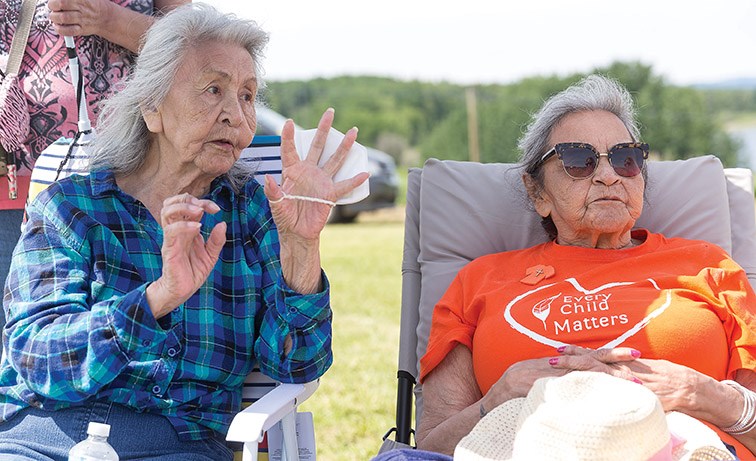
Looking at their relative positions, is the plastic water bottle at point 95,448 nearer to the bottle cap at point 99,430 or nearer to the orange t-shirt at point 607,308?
the bottle cap at point 99,430

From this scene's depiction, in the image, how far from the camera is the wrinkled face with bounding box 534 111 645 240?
9.66ft

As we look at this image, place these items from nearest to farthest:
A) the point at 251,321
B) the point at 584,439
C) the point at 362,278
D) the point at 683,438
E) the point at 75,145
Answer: the point at 584,439, the point at 683,438, the point at 251,321, the point at 75,145, the point at 362,278

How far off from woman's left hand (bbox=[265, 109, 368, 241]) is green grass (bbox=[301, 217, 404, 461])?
2042mm

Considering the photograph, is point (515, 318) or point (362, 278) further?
point (362, 278)

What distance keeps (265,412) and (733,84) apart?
758 inches

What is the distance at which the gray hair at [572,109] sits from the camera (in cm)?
311

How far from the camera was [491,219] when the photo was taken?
343 centimetres

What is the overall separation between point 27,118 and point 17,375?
3.19 ft

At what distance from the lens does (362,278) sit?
29.3 feet

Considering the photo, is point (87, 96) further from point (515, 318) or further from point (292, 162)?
point (515, 318)

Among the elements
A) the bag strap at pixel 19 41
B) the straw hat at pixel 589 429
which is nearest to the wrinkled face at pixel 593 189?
the straw hat at pixel 589 429

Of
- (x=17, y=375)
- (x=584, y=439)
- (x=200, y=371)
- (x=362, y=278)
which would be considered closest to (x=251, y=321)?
(x=200, y=371)

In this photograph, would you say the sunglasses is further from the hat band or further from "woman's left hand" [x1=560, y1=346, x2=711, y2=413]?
the hat band

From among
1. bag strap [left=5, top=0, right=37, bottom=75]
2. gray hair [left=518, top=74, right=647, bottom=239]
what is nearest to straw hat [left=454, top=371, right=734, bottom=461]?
gray hair [left=518, top=74, right=647, bottom=239]
